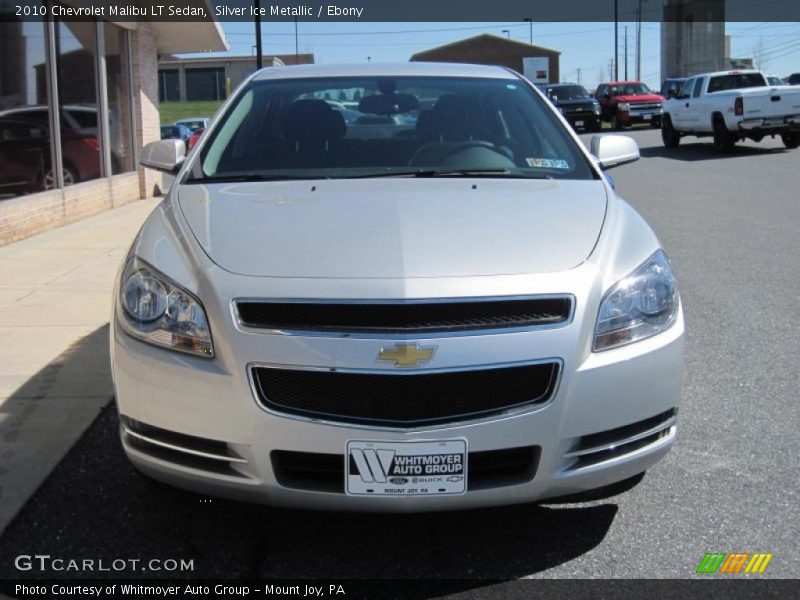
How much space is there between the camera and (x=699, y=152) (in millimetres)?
22172

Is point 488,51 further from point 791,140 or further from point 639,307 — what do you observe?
point 639,307

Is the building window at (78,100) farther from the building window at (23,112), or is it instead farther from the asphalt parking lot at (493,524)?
the asphalt parking lot at (493,524)

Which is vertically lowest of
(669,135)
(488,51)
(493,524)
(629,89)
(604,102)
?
(493,524)

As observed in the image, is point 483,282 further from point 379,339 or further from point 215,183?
point 215,183

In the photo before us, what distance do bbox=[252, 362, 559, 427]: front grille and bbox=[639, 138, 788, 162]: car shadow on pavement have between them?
737 inches

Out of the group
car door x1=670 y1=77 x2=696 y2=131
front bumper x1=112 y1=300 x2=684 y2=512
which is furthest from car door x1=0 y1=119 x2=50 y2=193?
car door x1=670 y1=77 x2=696 y2=131

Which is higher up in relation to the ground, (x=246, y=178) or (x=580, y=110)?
(x=580, y=110)

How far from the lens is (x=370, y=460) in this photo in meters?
2.74

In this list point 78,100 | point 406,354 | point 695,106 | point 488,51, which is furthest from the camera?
point 488,51

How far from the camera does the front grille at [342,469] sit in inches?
109

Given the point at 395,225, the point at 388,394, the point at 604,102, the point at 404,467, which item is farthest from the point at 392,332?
the point at 604,102

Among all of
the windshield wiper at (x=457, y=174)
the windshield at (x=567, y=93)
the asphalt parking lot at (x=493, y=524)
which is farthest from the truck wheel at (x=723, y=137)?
the windshield wiper at (x=457, y=174)

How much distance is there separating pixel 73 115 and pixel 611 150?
10098 millimetres

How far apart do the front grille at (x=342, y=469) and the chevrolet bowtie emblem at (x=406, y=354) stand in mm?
319
